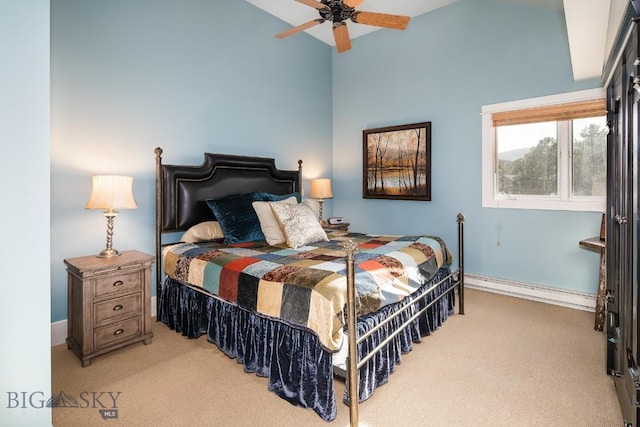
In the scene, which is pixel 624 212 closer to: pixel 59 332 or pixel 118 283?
pixel 118 283

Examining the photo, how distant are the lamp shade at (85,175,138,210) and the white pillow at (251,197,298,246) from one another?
1.09m

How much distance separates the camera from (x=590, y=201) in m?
3.39

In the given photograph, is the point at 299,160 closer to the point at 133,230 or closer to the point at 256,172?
the point at 256,172

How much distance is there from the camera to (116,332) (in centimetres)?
253

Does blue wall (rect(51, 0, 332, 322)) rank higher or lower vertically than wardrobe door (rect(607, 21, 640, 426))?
higher

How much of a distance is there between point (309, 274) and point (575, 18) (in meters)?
2.48

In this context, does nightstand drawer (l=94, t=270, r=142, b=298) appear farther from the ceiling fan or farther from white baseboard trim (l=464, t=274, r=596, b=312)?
white baseboard trim (l=464, t=274, r=596, b=312)

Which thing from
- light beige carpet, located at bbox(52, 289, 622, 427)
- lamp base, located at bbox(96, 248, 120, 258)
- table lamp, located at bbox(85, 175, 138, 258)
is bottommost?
light beige carpet, located at bbox(52, 289, 622, 427)

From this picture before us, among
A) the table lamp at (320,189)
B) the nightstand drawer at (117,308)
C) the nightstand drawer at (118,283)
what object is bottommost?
the nightstand drawer at (117,308)

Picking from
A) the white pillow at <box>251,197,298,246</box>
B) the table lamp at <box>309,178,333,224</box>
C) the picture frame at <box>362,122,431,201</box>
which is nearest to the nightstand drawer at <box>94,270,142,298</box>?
the white pillow at <box>251,197,298,246</box>

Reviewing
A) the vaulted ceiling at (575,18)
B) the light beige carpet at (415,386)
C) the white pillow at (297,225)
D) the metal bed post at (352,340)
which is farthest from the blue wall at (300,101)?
the metal bed post at (352,340)

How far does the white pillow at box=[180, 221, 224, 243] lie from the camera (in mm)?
3211

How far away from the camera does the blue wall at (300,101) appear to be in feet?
9.24

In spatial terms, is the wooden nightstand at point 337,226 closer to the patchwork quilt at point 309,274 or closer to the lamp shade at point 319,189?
the lamp shade at point 319,189
